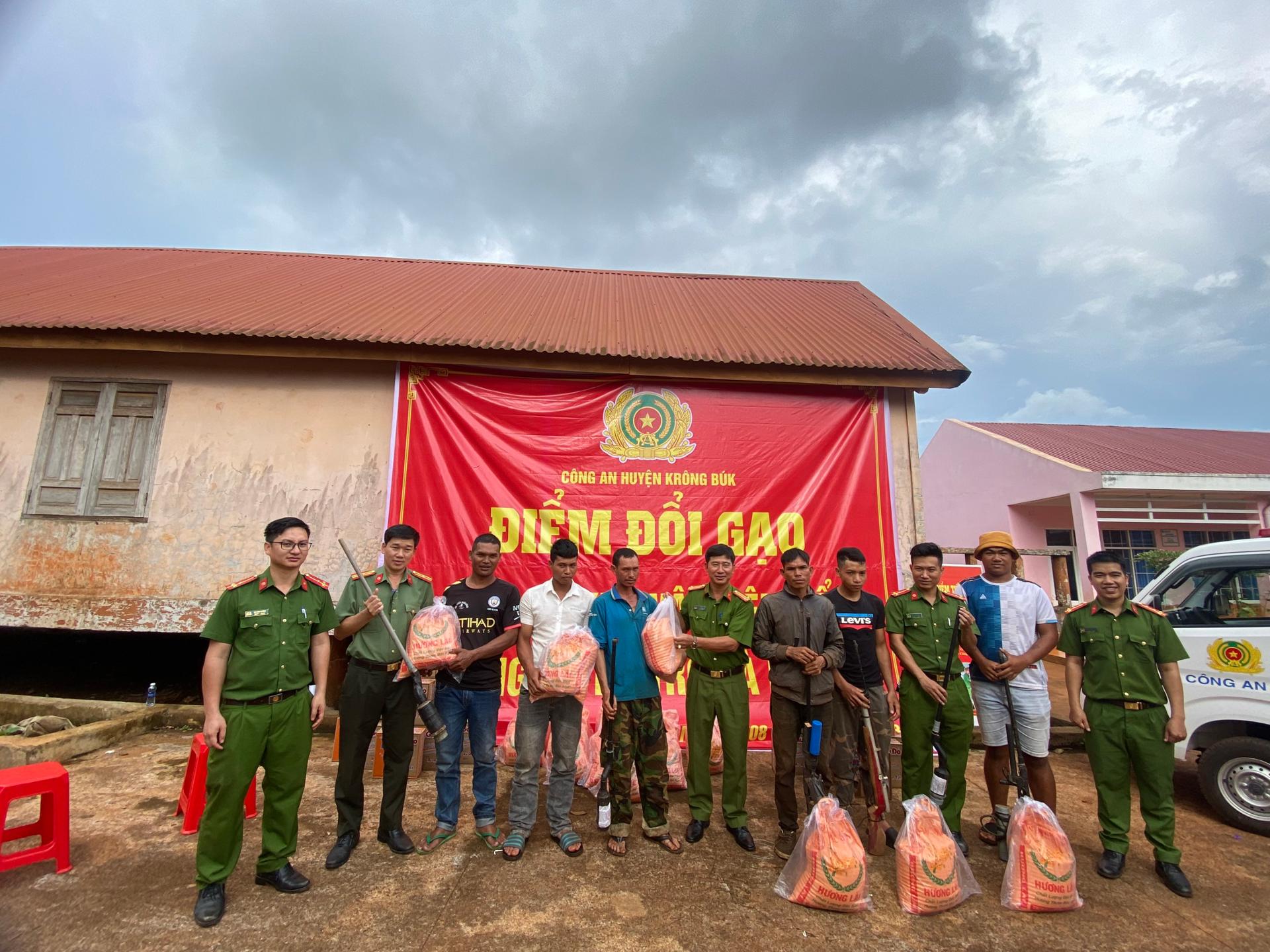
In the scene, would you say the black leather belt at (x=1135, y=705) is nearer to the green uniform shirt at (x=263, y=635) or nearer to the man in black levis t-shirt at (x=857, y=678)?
the man in black levis t-shirt at (x=857, y=678)

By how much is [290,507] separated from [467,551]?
5.48 ft

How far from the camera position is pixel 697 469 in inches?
213

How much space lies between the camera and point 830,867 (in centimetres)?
270

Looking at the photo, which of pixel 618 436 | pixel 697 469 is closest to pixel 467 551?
pixel 618 436

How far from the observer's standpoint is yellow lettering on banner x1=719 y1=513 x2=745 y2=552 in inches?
209

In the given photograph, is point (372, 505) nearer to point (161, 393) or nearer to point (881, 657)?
point (161, 393)

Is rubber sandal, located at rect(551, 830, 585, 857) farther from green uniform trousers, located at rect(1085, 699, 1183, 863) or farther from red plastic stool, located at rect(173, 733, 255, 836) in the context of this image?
green uniform trousers, located at rect(1085, 699, 1183, 863)

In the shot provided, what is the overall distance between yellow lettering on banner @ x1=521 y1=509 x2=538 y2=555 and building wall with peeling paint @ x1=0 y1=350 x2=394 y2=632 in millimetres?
1270

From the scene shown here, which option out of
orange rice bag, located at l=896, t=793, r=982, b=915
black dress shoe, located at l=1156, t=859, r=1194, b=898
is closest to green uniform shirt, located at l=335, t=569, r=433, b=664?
orange rice bag, located at l=896, t=793, r=982, b=915

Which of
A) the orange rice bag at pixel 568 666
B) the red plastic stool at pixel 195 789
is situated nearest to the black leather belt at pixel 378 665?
the orange rice bag at pixel 568 666

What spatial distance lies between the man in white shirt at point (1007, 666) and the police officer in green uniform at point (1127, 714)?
16cm

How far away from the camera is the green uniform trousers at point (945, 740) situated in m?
3.30

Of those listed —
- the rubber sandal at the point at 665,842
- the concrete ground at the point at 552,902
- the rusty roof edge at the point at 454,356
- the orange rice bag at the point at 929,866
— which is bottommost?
the concrete ground at the point at 552,902

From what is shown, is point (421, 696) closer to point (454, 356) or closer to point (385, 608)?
point (385, 608)
